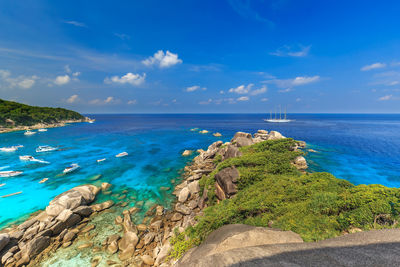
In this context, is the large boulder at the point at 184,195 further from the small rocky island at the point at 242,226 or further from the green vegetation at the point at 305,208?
the green vegetation at the point at 305,208

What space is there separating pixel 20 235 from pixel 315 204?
67.1 ft

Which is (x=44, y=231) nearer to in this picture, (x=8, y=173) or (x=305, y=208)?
(x=305, y=208)

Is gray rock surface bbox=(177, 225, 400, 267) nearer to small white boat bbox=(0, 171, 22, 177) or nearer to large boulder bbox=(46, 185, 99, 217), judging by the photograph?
large boulder bbox=(46, 185, 99, 217)

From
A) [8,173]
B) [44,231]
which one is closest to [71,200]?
[44,231]

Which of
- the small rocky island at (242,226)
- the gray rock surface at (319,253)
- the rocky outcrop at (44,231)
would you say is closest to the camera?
the gray rock surface at (319,253)

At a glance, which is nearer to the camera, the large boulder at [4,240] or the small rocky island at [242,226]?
the small rocky island at [242,226]

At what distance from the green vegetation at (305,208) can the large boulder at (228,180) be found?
599mm

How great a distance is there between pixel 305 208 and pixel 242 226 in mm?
3898

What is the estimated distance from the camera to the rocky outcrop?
9438mm

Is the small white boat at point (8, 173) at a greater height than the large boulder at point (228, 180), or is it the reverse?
the large boulder at point (228, 180)

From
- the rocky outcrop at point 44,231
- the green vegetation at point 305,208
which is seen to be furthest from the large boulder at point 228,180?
the rocky outcrop at point 44,231

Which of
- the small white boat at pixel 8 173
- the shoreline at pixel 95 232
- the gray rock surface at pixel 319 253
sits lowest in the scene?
the shoreline at pixel 95 232

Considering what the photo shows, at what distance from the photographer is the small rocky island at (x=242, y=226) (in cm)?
538

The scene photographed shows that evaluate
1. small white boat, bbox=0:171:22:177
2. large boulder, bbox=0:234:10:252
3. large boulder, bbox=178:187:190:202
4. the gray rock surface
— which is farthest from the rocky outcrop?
small white boat, bbox=0:171:22:177
